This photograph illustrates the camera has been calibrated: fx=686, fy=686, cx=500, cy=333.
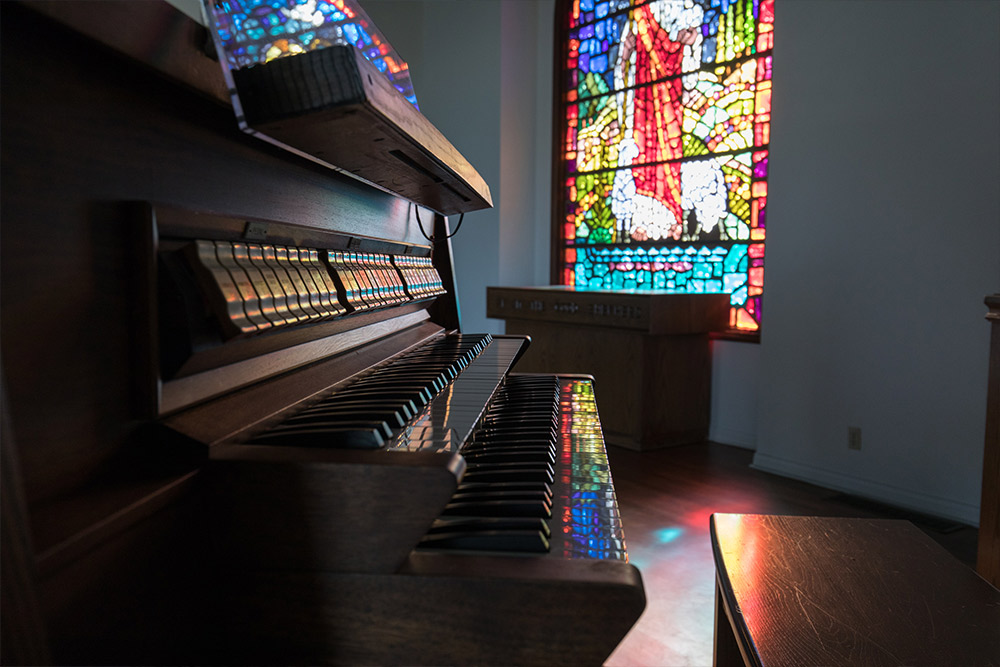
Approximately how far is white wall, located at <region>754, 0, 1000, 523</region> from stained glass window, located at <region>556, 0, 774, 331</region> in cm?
51

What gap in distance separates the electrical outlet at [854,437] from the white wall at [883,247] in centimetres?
3

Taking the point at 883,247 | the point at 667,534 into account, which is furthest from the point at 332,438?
the point at 883,247

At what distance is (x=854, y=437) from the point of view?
3.46 meters

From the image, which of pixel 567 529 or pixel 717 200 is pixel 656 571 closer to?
pixel 567 529

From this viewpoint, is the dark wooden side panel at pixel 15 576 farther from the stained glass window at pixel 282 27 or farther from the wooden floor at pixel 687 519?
the wooden floor at pixel 687 519

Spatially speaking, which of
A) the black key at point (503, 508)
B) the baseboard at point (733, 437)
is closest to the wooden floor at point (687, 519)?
the baseboard at point (733, 437)

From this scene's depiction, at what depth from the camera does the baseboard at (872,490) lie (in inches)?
121

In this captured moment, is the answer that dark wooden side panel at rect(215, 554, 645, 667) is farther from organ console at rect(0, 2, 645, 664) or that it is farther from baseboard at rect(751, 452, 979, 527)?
baseboard at rect(751, 452, 979, 527)

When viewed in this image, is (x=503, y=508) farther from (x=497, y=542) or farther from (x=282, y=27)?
(x=282, y=27)

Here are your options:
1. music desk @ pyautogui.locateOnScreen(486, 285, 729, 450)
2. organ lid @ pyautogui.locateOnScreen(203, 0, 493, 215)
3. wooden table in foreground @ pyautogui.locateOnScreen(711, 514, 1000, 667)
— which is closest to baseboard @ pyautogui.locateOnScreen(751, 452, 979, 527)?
music desk @ pyautogui.locateOnScreen(486, 285, 729, 450)

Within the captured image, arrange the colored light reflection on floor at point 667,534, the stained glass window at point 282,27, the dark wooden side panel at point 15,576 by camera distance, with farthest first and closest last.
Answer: the colored light reflection on floor at point 667,534 → the stained glass window at point 282,27 → the dark wooden side panel at point 15,576

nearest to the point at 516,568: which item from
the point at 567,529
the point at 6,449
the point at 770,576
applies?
the point at 567,529

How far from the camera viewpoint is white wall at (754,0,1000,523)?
298 cm

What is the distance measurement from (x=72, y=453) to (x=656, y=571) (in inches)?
86.9
